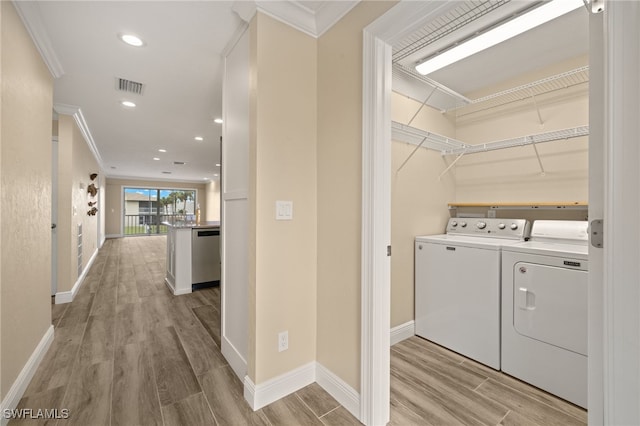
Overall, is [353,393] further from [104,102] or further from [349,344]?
[104,102]

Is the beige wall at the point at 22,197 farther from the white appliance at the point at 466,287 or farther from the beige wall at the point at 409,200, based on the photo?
the white appliance at the point at 466,287

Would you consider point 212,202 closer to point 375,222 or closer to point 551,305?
point 375,222

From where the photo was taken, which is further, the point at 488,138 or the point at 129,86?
the point at 129,86

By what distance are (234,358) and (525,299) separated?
6.70 feet

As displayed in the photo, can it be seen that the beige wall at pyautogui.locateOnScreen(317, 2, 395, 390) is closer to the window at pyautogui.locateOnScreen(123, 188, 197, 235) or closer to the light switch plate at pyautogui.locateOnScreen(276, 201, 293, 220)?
the light switch plate at pyautogui.locateOnScreen(276, 201, 293, 220)

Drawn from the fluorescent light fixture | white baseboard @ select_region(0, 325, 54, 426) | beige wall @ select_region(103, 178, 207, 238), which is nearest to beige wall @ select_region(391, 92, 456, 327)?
the fluorescent light fixture

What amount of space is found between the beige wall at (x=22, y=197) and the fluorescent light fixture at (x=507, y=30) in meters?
2.63

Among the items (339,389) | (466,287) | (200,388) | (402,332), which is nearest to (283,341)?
(339,389)

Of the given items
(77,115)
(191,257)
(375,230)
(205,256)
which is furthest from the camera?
(205,256)

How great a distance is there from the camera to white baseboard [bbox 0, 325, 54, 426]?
152 cm

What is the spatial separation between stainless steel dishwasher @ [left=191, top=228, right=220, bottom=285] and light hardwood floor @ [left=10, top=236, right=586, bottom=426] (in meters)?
1.22

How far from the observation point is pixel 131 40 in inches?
81.4

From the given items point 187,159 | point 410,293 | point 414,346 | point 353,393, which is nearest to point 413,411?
point 353,393

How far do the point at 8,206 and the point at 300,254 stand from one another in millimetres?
1679
